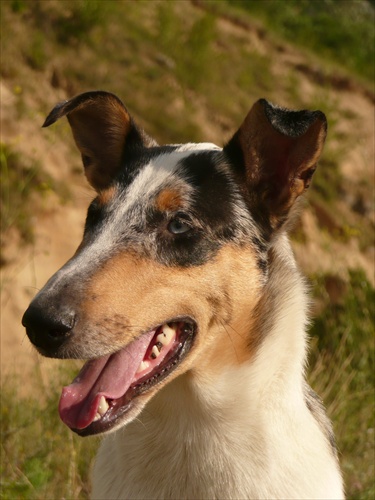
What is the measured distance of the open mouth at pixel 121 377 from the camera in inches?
121

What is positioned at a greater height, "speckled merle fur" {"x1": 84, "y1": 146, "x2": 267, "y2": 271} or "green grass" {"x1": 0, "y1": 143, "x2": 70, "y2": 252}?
"speckled merle fur" {"x1": 84, "y1": 146, "x2": 267, "y2": 271}

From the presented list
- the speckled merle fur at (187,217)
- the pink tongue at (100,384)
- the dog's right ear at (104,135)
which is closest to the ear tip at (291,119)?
the speckled merle fur at (187,217)

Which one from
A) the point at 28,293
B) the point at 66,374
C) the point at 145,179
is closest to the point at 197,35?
the point at 28,293

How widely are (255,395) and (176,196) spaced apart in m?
0.92

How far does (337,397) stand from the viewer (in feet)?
18.7

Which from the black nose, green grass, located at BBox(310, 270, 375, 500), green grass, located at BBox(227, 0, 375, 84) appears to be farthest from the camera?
green grass, located at BBox(227, 0, 375, 84)

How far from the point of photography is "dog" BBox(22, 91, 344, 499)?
313cm

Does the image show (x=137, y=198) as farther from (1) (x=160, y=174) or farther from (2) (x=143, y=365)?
(2) (x=143, y=365)

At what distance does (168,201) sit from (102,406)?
900 mm

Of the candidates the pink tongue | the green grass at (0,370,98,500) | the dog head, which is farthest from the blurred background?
the dog head

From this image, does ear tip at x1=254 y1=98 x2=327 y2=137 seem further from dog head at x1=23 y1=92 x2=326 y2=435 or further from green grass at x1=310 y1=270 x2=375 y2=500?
green grass at x1=310 y1=270 x2=375 y2=500

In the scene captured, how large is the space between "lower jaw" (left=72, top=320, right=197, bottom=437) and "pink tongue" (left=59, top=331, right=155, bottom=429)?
0.09 feet

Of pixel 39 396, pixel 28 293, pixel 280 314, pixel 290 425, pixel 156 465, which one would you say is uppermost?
pixel 280 314

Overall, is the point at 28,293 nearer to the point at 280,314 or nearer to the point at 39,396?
the point at 39,396
